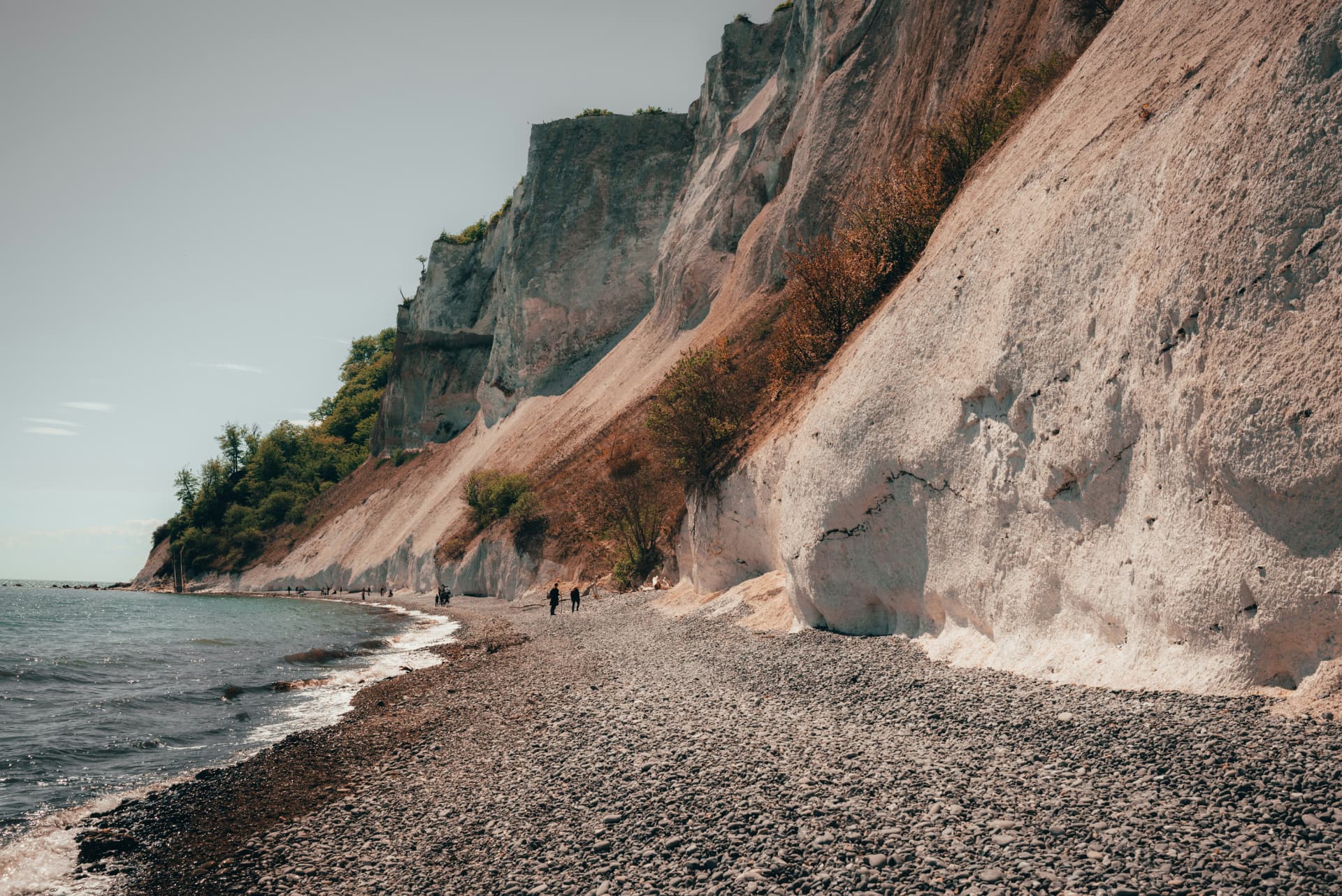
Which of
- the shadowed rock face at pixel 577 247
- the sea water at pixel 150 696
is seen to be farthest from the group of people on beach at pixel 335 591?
the sea water at pixel 150 696

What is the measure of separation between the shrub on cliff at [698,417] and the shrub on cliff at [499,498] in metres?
20.9

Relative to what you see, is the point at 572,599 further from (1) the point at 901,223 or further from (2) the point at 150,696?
(1) the point at 901,223

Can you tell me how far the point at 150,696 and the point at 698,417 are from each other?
1668 centimetres

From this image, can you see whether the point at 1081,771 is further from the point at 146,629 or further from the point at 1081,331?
the point at 146,629

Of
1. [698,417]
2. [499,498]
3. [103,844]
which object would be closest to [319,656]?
[698,417]

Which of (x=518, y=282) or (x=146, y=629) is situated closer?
(x=146, y=629)

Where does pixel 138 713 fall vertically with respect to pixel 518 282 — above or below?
below

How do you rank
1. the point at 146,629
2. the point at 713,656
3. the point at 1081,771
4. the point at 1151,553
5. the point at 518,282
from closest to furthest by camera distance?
the point at 1081,771
the point at 1151,553
the point at 713,656
the point at 146,629
the point at 518,282

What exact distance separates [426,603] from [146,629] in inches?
644

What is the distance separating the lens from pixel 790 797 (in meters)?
7.43

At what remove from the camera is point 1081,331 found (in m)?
11.0

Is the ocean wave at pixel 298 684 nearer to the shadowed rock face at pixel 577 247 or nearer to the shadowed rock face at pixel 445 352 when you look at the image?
the shadowed rock face at pixel 577 247

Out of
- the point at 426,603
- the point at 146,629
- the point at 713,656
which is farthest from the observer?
the point at 426,603

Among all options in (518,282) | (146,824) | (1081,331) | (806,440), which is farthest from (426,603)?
(1081,331)
